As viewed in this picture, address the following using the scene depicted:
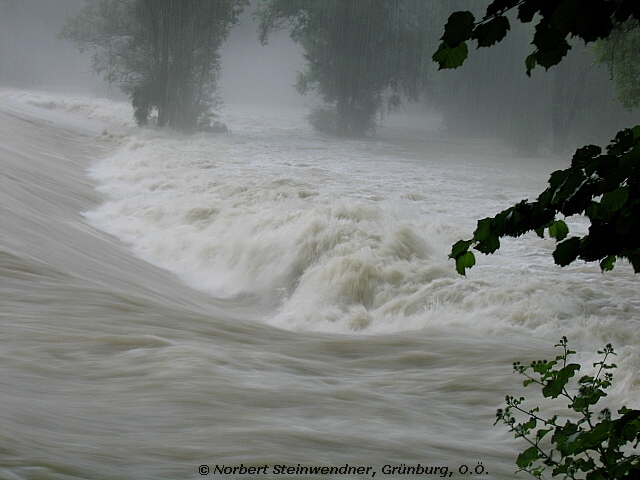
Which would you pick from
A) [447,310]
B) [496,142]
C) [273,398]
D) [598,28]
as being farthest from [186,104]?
[598,28]

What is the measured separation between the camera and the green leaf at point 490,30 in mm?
1080

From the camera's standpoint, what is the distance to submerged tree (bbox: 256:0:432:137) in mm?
25016

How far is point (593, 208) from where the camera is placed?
1259 millimetres

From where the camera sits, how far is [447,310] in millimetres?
4973

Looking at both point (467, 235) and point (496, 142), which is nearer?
point (467, 235)

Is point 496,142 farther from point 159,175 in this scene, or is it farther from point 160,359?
point 160,359

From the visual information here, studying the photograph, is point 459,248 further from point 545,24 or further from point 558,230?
point 545,24

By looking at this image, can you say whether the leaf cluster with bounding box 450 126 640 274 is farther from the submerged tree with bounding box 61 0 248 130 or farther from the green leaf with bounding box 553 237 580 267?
the submerged tree with bounding box 61 0 248 130

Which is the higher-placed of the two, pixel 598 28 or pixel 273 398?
pixel 598 28

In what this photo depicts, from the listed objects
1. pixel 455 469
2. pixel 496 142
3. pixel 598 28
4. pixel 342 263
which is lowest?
pixel 455 469

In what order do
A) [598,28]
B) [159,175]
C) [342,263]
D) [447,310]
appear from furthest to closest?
[159,175]
[342,263]
[447,310]
[598,28]

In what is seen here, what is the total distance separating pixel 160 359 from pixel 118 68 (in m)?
24.4

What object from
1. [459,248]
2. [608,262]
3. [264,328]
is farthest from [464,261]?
[264,328]

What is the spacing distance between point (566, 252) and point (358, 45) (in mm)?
25133
